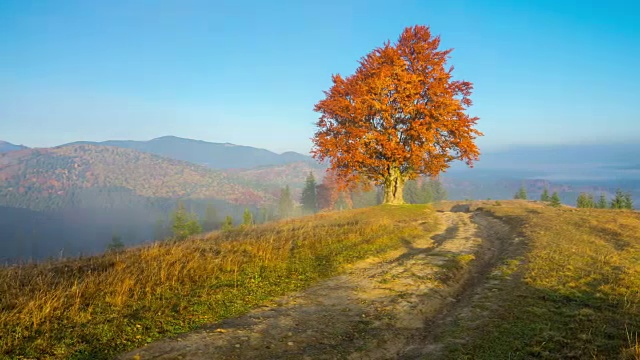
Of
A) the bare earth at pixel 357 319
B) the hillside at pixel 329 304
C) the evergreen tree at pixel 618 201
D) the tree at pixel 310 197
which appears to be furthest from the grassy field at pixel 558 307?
the tree at pixel 310 197

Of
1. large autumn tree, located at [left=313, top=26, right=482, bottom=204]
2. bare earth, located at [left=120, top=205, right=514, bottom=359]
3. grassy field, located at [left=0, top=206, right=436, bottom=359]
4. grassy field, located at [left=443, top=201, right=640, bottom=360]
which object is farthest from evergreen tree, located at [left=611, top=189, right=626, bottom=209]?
grassy field, located at [left=0, top=206, right=436, bottom=359]

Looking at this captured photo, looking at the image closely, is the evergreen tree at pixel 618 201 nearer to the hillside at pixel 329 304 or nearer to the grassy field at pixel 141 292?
the hillside at pixel 329 304

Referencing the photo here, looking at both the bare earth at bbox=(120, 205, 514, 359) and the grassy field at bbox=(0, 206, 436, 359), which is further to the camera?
the bare earth at bbox=(120, 205, 514, 359)

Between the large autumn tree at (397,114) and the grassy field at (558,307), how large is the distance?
14886 mm

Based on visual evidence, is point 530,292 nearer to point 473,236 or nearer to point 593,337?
point 593,337

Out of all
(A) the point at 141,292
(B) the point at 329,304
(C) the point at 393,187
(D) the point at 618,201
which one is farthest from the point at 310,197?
(A) the point at 141,292

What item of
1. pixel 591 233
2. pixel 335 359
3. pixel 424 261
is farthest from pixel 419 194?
pixel 335 359

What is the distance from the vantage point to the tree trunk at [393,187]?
99.4 ft

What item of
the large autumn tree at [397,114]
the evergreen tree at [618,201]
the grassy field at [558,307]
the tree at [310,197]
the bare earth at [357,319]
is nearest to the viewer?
the grassy field at [558,307]

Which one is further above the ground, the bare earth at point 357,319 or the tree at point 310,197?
the bare earth at point 357,319

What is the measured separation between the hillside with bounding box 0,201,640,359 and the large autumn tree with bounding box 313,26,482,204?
49.3ft

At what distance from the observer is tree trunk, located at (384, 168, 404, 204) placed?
3030cm

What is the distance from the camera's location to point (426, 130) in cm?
2656

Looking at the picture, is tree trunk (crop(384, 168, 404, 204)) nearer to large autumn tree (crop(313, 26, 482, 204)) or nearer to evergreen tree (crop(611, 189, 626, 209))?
large autumn tree (crop(313, 26, 482, 204))
